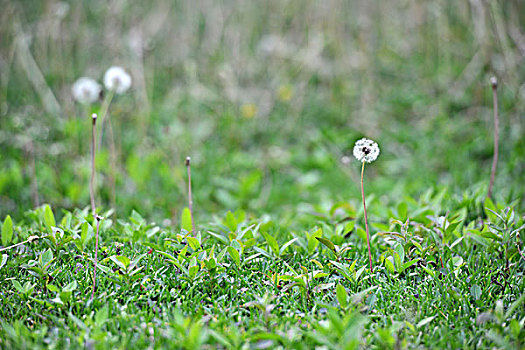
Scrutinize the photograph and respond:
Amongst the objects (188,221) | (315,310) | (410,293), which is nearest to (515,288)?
(410,293)

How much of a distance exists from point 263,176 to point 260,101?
908 mm

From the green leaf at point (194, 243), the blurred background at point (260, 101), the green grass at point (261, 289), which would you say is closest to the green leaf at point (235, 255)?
the green grass at point (261, 289)

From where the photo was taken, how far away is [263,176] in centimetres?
308

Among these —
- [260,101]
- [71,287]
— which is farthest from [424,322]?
[260,101]

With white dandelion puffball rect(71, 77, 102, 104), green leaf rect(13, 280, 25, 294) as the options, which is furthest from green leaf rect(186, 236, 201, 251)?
white dandelion puffball rect(71, 77, 102, 104)

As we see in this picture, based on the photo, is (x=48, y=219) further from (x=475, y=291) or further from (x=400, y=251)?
(x=475, y=291)

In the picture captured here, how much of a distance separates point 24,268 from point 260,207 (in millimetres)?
1387

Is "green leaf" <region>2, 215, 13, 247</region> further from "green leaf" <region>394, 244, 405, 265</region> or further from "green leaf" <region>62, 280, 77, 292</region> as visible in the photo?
"green leaf" <region>394, 244, 405, 265</region>

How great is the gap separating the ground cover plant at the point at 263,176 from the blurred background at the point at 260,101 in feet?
0.05

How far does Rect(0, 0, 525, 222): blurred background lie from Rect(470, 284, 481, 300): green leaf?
83cm

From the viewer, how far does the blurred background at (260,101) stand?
2740 millimetres

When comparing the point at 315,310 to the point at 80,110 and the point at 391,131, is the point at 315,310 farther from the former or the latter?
the point at 80,110

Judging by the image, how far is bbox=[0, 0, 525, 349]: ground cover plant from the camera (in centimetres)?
132

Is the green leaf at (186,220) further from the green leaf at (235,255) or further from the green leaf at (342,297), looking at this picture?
the green leaf at (342,297)
